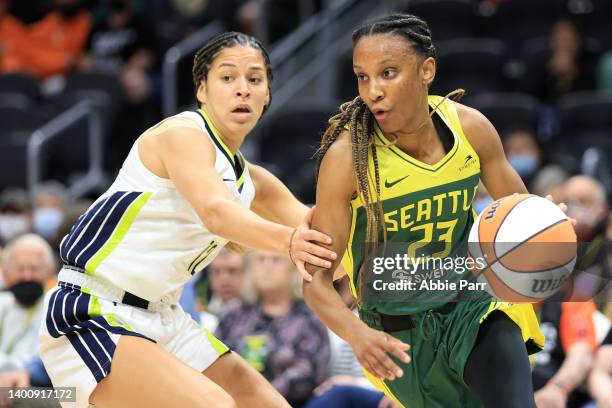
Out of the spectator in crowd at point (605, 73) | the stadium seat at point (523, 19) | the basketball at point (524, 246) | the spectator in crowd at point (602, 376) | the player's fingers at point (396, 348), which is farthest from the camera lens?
the stadium seat at point (523, 19)

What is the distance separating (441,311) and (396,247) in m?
0.31

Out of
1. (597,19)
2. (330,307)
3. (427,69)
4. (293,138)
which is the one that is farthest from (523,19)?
(330,307)

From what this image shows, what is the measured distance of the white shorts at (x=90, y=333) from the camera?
387 cm

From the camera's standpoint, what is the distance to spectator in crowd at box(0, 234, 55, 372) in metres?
6.46

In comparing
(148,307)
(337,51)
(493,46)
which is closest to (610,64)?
(493,46)

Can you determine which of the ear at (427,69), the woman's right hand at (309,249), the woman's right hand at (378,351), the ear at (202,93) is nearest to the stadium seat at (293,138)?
the ear at (202,93)

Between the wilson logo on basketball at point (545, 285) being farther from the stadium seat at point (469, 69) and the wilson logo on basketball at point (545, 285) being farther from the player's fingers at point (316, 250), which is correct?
the stadium seat at point (469, 69)

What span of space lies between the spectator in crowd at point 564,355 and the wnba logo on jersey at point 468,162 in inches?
72.6

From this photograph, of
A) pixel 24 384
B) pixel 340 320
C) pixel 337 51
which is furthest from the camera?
pixel 337 51

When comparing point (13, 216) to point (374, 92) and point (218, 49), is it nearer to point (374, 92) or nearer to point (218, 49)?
point (218, 49)

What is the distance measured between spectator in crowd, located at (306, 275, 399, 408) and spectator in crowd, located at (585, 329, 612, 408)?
1.12m

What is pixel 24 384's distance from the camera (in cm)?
568

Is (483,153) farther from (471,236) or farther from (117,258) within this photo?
(117,258)

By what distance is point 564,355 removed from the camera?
5.95 meters
